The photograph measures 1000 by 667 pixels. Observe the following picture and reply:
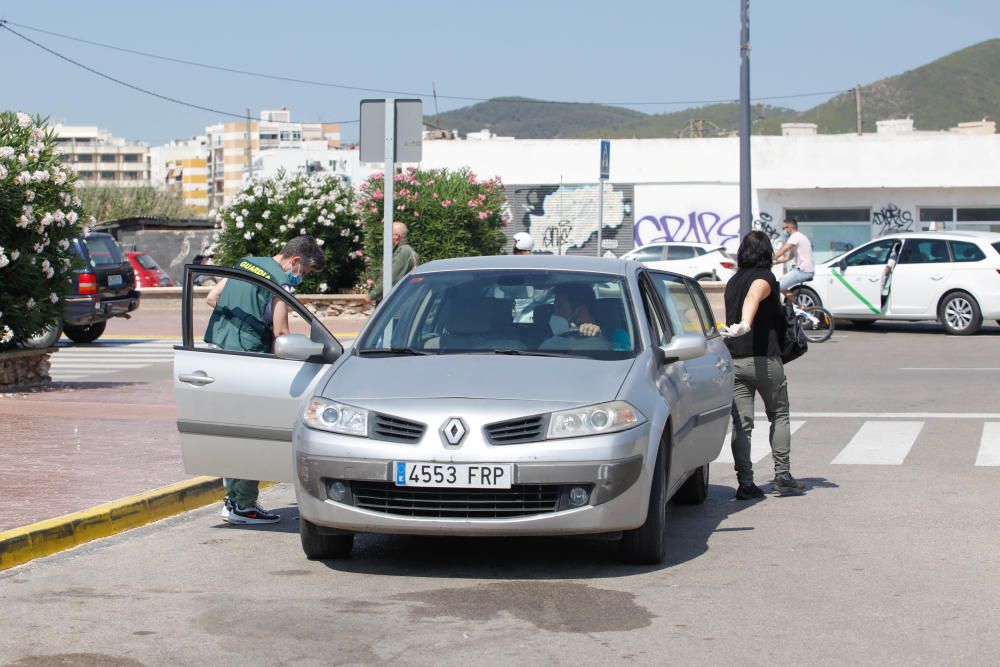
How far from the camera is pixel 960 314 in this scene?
2402 cm

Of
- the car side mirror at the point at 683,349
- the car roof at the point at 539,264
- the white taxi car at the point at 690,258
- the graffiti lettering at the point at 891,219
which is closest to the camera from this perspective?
the car side mirror at the point at 683,349

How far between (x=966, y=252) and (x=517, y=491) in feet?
62.4

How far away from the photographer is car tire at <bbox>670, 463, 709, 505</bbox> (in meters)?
9.18

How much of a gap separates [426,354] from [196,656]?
2420 mm

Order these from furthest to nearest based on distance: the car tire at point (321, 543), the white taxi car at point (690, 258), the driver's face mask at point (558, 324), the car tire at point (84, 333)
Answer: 1. the white taxi car at point (690, 258)
2. the car tire at point (84, 333)
3. the driver's face mask at point (558, 324)
4. the car tire at point (321, 543)

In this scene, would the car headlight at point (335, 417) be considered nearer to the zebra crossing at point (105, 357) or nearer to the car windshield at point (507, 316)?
the car windshield at point (507, 316)

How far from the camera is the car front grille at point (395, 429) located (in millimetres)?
6617

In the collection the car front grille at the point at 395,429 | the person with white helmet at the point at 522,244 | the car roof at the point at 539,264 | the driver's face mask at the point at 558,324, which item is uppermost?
the person with white helmet at the point at 522,244

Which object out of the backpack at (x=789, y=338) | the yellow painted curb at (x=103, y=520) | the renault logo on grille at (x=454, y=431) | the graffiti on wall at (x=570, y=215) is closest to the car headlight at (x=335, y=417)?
the renault logo on grille at (x=454, y=431)

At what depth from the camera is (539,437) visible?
6578mm

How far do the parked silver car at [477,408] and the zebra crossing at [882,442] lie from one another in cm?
324

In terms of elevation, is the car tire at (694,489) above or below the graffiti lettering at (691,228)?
below

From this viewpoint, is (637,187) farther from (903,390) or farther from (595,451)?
(595,451)

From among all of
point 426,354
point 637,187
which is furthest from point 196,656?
point 637,187
